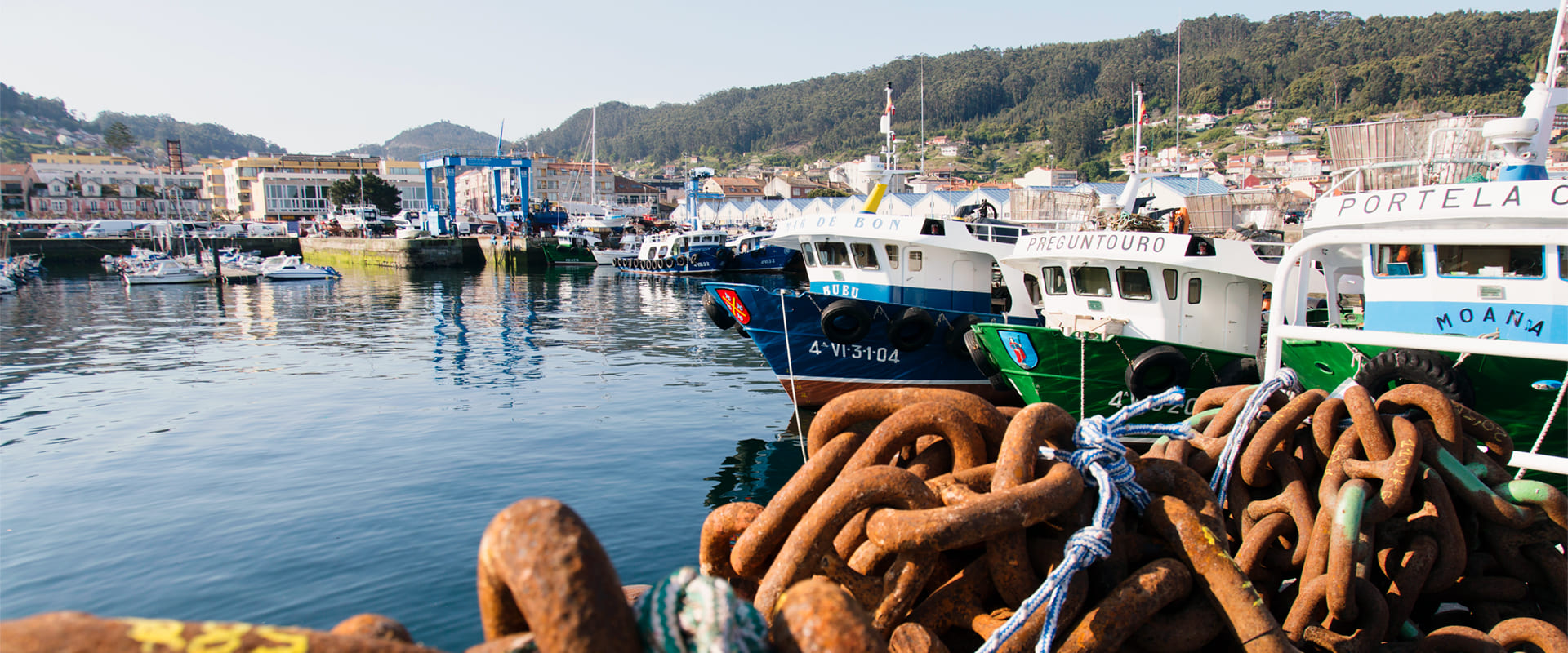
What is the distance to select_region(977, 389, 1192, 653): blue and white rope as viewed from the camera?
293 cm

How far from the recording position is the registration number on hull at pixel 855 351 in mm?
14383

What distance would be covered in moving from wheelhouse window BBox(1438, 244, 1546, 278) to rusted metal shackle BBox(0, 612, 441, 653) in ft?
33.1

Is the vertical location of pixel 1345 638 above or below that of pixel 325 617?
above

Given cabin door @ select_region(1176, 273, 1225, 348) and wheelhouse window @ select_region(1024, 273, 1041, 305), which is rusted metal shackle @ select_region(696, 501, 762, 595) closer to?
cabin door @ select_region(1176, 273, 1225, 348)

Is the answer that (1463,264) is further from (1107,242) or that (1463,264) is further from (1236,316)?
(1107,242)

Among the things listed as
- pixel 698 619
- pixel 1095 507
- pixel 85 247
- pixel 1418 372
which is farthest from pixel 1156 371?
pixel 85 247

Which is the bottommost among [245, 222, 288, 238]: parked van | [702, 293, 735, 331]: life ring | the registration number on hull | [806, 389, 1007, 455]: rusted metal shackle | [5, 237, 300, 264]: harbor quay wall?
the registration number on hull

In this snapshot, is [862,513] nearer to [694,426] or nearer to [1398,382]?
[1398,382]

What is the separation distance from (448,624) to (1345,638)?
5880mm

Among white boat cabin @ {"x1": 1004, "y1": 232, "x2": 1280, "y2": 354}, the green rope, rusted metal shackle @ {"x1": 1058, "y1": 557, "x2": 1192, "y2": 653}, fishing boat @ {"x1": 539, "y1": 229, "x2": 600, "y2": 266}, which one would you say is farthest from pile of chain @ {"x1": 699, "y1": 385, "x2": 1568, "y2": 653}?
fishing boat @ {"x1": 539, "y1": 229, "x2": 600, "y2": 266}

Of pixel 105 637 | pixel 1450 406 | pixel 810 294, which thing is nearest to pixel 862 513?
pixel 105 637

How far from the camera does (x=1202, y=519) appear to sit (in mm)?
3139

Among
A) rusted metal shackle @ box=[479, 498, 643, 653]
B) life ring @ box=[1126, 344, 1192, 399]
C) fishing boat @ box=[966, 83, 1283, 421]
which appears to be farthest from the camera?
fishing boat @ box=[966, 83, 1283, 421]

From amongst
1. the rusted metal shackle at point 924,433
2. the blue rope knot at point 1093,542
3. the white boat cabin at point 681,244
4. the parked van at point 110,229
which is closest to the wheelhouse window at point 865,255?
the rusted metal shackle at point 924,433
